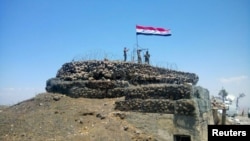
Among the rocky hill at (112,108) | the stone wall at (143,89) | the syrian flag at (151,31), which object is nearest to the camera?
the rocky hill at (112,108)

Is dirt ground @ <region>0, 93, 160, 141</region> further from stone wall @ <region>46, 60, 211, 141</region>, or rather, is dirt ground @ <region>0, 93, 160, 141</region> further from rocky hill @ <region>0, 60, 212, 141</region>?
stone wall @ <region>46, 60, 211, 141</region>

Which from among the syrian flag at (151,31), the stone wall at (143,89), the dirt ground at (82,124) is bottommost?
the dirt ground at (82,124)

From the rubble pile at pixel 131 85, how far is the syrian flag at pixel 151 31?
3.66 metres

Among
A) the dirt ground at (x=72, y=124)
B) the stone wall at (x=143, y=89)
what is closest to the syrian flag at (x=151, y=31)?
the stone wall at (x=143, y=89)

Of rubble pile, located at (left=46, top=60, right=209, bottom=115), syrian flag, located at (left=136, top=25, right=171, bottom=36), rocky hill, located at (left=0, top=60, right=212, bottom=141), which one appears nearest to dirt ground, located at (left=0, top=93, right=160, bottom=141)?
rocky hill, located at (left=0, top=60, right=212, bottom=141)

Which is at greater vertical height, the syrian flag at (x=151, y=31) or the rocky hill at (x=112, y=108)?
the syrian flag at (x=151, y=31)

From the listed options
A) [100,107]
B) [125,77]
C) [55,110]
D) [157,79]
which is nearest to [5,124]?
[55,110]

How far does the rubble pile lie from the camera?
59.0 ft

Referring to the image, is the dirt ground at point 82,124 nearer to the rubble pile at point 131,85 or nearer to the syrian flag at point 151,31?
the rubble pile at point 131,85

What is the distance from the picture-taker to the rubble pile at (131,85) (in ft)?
59.0

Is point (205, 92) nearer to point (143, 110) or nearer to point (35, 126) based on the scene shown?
point (143, 110)

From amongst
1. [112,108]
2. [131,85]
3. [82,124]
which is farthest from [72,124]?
[131,85]

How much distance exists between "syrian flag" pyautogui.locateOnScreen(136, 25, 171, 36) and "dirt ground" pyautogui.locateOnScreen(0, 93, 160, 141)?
7821 millimetres

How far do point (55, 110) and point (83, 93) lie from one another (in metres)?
2.92
